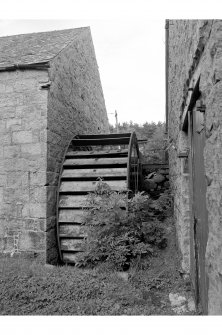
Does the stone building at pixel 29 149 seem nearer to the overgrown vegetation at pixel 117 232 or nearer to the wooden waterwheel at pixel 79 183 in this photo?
the wooden waterwheel at pixel 79 183

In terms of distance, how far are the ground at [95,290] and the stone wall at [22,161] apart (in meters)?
0.64

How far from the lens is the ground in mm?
2918

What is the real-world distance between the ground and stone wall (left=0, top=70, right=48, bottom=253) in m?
0.64

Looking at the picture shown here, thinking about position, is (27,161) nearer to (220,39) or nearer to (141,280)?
(141,280)

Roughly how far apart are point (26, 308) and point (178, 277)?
1.86m

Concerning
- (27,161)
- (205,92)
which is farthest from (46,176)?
(205,92)

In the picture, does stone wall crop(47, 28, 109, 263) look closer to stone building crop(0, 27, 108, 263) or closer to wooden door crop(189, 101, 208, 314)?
stone building crop(0, 27, 108, 263)

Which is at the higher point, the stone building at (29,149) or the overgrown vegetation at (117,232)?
the stone building at (29,149)

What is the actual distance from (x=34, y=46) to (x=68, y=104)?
4.40ft

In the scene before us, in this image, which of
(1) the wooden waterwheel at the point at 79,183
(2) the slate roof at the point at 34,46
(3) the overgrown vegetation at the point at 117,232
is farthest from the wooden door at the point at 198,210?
(2) the slate roof at the point at 34,46

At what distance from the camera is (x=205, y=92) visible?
173 centimetres

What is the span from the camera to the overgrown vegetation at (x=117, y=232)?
400 cm

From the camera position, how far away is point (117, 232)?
4.19 metres

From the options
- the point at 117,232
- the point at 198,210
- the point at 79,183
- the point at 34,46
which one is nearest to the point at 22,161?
the point at 79,183
